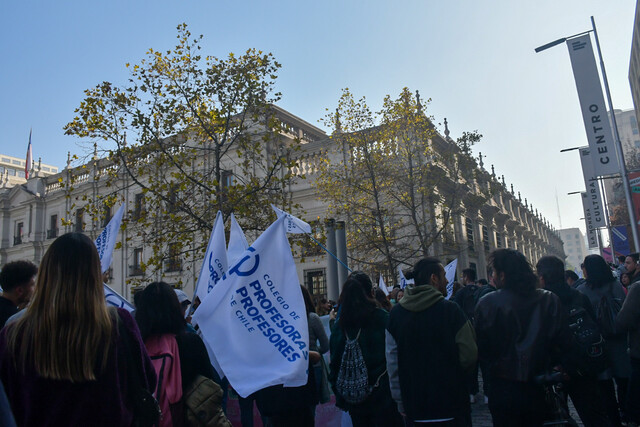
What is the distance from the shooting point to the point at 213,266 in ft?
18.3

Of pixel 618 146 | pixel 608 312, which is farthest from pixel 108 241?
pixel 618 146

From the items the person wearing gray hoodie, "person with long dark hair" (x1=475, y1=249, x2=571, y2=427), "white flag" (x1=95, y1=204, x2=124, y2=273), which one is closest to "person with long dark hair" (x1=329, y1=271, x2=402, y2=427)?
the person wearing gray hoodie

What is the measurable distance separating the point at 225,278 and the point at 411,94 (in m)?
18.2

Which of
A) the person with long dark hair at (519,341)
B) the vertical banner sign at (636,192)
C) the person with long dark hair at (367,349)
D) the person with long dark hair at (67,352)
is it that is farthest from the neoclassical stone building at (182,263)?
the person with long dark hair at (67,352)

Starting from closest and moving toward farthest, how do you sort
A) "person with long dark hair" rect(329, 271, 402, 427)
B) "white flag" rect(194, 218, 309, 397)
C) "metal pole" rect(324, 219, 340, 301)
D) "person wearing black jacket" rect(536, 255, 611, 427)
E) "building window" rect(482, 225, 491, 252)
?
"white flag" rect(194, 218, 309, 397) < "person with long dark hair" rect(329, 271, 402, 427) < "person wearing black jacket" rect(536, 255, 611, 427) < "metal pole" rect(324, 219, 340, 301) < "building window" rect(482, 225, 491, 252)

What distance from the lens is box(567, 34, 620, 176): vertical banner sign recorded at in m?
13.7

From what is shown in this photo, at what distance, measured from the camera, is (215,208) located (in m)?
13.8

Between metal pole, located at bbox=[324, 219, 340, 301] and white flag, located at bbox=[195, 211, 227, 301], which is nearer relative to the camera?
white flag, located at bbox=[195, 211, 227, 301]

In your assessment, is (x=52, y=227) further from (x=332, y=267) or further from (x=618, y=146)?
(x=618, y=146)

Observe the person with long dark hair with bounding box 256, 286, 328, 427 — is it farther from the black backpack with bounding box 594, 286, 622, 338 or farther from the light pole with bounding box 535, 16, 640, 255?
the light pole with bounding box 535, 16, 640, 255

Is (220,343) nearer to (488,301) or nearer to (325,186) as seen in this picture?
(488,301)

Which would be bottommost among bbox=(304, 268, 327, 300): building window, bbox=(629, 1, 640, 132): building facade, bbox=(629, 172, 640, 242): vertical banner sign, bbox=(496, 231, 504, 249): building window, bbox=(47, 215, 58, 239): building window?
bbox=(304, 268, 327, 300): building window

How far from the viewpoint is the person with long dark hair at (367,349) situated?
4.19 m

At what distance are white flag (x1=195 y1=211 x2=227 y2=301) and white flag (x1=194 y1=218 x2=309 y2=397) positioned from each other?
50.7 inches
